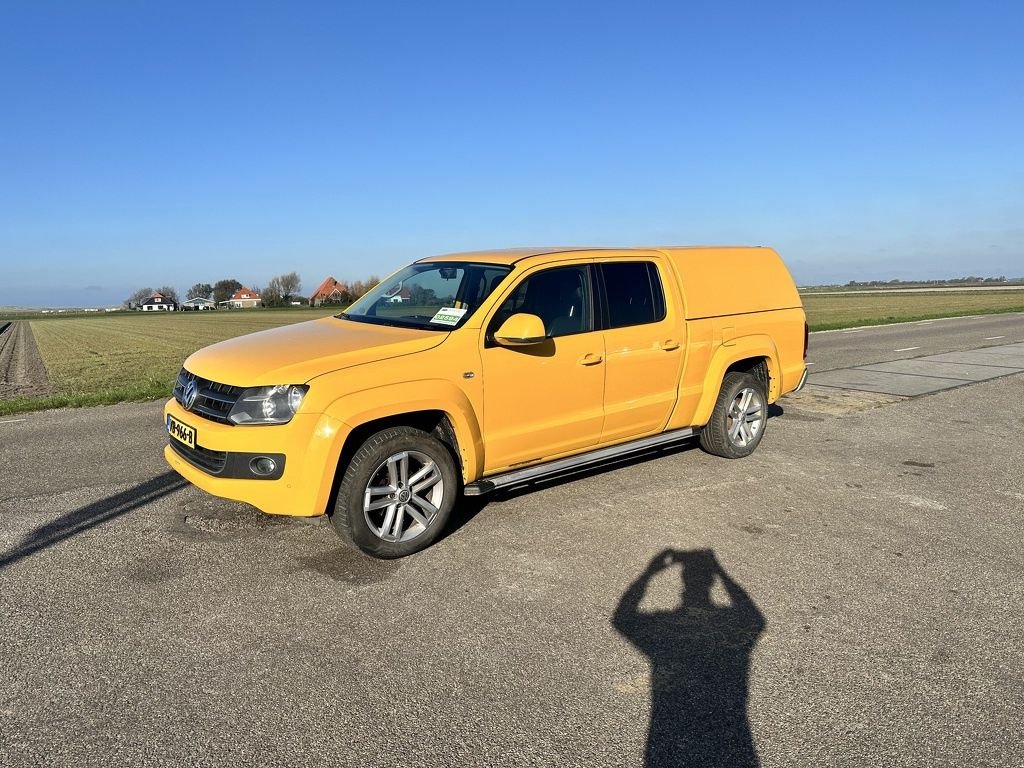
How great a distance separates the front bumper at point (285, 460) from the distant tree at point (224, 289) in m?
189

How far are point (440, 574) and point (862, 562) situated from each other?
2.48 meters

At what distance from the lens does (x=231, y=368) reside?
4.24 meters

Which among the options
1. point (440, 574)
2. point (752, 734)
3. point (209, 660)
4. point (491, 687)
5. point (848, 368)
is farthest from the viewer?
point (848, 368)

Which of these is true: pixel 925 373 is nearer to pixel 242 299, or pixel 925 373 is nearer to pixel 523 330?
pixel 523 330

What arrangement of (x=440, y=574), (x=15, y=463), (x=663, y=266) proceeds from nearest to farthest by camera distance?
1. (x=440, y=574)
2. (x=663, y=266)
3. (x=15, y=463)

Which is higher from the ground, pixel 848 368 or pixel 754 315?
pixel 754 315

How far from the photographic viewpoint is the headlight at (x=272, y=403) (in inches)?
156

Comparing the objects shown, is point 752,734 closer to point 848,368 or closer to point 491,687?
point 491,687

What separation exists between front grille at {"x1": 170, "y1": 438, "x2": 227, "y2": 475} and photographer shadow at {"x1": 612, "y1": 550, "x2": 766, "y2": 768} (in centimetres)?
236

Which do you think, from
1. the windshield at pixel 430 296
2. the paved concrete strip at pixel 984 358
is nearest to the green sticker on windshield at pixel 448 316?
the windshield at pixel 430 296

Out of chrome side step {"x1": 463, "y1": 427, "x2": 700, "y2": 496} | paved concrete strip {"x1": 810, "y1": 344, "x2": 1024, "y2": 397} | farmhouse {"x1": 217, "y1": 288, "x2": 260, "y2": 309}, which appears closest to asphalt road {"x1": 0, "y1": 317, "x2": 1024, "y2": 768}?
chrome side step {"x1": 463, "y1": 427, "x2": 700, "y2": 496}

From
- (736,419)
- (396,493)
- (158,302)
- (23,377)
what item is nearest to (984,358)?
(736,419)

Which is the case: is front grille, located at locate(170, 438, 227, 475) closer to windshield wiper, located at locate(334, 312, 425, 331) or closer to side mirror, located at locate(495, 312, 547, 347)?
windshield wiper, located at locate(334, 312, 425, 331)

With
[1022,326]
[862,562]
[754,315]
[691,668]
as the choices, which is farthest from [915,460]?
[1022,326]
